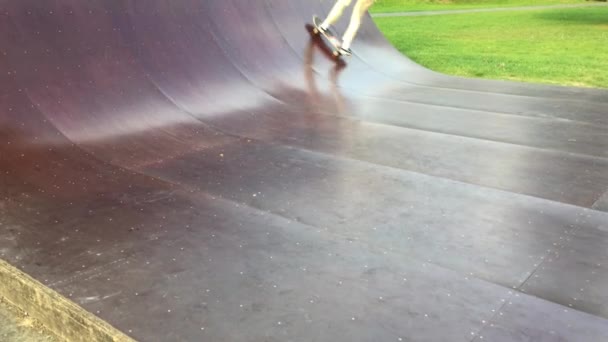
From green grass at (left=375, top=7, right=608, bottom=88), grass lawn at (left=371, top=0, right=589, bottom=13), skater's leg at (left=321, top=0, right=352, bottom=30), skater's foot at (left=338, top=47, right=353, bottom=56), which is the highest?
skater's leg at (left=321, top=0, right=352, bottom=30)

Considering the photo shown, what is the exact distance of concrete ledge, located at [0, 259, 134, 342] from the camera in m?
2.43

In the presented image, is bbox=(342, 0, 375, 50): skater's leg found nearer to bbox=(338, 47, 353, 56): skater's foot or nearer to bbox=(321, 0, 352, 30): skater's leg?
bbox=(338, 47, 353, 56): skater's foot

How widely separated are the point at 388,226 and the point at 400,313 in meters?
1.01

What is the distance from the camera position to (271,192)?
4.02m

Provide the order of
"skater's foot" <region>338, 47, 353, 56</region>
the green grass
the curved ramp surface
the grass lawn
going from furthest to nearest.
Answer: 1. the grass lawn
2. the green grass
3. "skater's foot" <region>338, 47, 353, 56</region>
4. the curved ramp surface

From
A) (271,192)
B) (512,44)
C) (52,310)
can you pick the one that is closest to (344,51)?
(271,192)

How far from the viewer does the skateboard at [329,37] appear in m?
9.06

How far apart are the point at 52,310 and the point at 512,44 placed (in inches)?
548

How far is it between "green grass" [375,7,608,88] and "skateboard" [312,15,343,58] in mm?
2224

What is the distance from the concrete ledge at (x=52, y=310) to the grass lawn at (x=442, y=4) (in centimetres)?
2279

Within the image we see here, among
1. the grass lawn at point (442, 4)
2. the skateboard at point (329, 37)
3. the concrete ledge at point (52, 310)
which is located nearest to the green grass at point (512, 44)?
the skateboard at point (329, 37)

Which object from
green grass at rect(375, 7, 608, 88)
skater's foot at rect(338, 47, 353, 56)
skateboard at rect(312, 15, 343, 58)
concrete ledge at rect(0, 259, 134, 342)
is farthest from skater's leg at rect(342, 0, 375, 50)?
concrete ledge at rect(0, 259, 134, 342)

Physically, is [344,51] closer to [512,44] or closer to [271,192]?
[271,192]

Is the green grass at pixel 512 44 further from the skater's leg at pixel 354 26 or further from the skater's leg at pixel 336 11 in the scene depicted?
the skater's leg at pixel 336 11
